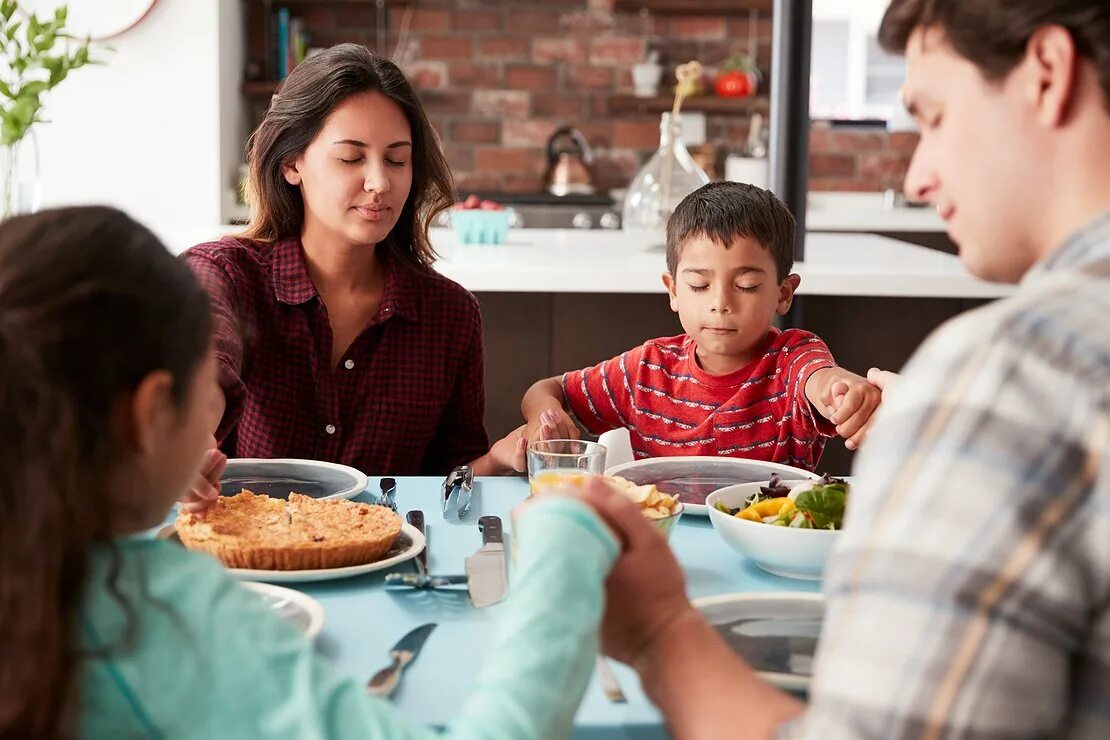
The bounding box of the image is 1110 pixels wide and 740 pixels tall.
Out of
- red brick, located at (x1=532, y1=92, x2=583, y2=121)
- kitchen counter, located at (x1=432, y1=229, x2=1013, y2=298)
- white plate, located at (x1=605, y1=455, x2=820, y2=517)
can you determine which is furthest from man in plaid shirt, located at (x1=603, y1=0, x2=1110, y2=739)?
red brick, located at (x1=532, y1=92, x2=583, y2=121)

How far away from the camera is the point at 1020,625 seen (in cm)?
63

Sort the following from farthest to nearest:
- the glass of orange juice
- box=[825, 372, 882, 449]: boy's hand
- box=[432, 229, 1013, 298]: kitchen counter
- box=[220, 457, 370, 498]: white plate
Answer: box=[432, 229, 1013, 298]: kitchen counter < box=[825, 372, 882, 449]: boy's hand < box=[220, 457, 370, 498]: white plate < the glass of orange juice

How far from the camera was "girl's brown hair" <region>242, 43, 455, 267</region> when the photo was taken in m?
2.13

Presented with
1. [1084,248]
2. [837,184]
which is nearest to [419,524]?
[1084,248]

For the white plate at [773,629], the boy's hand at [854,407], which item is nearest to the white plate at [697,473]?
the boy's hand at [854,407]

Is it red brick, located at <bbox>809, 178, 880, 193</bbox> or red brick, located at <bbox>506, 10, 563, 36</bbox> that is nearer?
red brick, located at <bbox>506, 10, 563, 36</bbox>

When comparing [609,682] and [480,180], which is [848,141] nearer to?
[480,180]

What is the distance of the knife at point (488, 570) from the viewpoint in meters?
1.21

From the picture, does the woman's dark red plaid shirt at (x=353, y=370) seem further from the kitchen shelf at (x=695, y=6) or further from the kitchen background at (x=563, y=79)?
the kitchen shelf at (x=695, y=6)

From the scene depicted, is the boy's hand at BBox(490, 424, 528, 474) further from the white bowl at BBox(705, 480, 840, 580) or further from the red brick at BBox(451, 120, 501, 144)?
the red brick at BBox(451, 120, 501, 144)

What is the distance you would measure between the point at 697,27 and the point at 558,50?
70cm

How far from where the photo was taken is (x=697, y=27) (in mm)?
6133

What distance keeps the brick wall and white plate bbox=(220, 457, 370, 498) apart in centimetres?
454

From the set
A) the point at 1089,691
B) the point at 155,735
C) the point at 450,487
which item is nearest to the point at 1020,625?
the point at 1089,691
